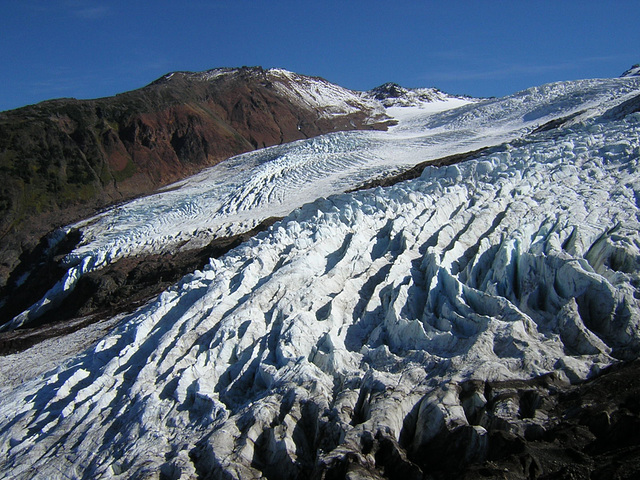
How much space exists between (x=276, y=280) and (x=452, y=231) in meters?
6.28

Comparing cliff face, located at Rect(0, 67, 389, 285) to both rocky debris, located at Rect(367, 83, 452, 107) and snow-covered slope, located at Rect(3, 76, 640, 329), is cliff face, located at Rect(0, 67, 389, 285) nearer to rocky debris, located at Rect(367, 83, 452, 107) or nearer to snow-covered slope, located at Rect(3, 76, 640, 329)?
snow-covered slope, located at Rect(3, 76, 640, 329)

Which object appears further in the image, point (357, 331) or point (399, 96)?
point (399, 96)

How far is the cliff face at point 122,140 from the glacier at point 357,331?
96.0 feet

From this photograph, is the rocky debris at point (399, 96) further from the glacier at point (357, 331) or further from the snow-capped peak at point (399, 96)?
the glacier at point (357, 331)

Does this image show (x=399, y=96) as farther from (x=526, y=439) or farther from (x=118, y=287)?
(x=526, y=439)

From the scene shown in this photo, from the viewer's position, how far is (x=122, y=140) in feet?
182

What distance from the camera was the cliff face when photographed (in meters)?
44.9

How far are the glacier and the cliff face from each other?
2925 centimetres

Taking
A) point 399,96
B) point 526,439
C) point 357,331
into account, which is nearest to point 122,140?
point 357,331

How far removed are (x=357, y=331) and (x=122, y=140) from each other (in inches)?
2046

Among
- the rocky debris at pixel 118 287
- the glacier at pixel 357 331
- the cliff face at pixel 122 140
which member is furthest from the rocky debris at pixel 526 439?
the cliff face at pixel 122 140

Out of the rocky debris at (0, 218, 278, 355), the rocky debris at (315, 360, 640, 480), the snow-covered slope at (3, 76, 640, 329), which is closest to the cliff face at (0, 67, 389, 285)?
the snow-covered slope at (3, 76, 640, 329)

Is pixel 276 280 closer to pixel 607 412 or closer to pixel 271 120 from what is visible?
pixel 607 412

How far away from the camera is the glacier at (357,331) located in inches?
369
